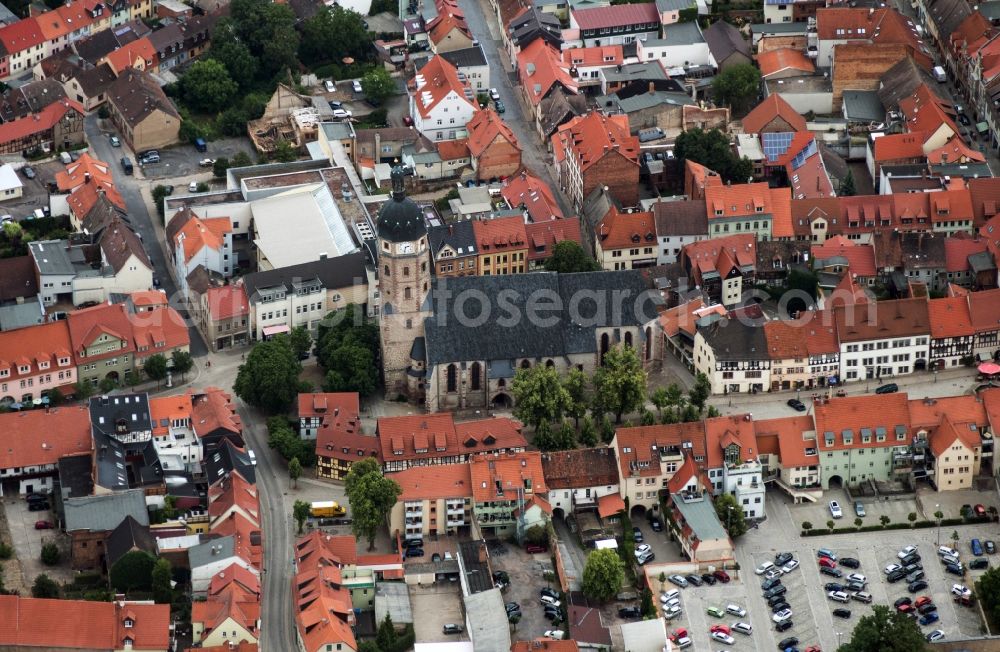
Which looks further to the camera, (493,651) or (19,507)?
(19,507)

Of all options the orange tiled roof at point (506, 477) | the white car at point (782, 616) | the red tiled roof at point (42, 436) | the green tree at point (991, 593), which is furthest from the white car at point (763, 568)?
the red tiled roof at point (42, 436)

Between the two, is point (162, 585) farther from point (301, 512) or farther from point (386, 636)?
point (386, 636)

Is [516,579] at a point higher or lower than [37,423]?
lower

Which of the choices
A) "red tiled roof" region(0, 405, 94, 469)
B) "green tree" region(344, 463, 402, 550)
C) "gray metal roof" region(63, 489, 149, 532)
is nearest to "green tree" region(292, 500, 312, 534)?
"green tree" region(344, 463, 402, 550)

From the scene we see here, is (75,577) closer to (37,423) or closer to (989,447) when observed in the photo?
(37,423)

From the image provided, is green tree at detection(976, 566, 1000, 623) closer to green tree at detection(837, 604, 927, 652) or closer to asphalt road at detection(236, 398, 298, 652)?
green tree at detection(837, 604, 927, 652)

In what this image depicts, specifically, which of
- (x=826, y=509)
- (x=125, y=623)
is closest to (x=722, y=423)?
(x=826, y=509)
